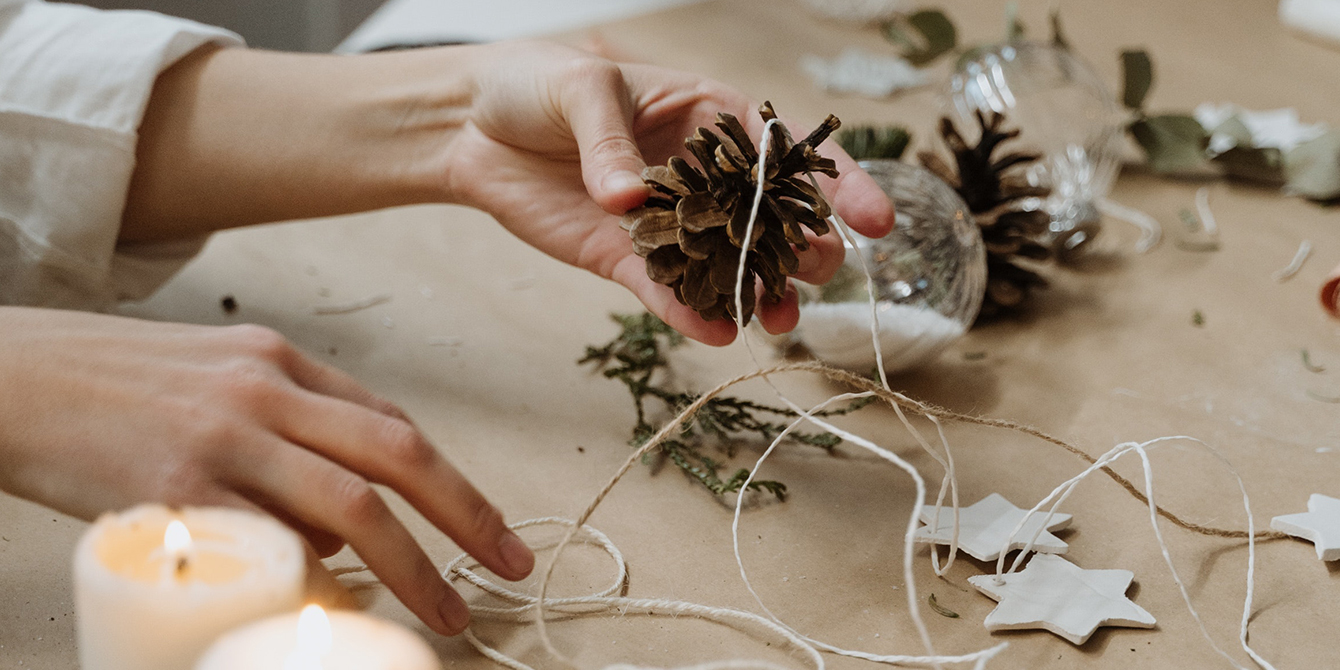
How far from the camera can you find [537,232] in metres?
0.73

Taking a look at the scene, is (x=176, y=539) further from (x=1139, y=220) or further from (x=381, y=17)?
(x=381, y=17)

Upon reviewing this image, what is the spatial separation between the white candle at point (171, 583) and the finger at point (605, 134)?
0.26 m

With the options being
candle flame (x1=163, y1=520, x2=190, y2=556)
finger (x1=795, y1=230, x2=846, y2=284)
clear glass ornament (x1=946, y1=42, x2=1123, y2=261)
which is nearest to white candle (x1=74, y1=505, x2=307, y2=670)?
candle flame (x1=163, y1=520, x2=190, y2=556)

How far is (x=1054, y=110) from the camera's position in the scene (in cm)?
94

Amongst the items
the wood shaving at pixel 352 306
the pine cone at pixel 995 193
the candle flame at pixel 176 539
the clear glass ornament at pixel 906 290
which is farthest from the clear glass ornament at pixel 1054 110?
the candle flame at pixel 176 539

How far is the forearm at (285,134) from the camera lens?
2.49 feet

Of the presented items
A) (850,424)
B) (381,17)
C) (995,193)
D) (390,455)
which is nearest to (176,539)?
(390,455)

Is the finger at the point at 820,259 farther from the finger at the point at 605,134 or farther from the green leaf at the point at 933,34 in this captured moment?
the green leaf at the point at 933,34

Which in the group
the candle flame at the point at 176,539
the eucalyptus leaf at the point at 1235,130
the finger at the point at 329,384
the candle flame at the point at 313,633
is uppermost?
the candle flame at the point at 176,539

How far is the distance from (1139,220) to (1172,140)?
0.12 metres

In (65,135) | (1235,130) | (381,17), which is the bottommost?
(381,17)

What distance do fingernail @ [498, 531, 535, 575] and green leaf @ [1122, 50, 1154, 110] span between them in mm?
835

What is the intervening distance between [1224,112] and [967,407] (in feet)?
2.14

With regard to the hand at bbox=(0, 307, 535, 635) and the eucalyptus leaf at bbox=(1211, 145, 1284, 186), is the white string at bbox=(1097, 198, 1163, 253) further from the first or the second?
the hand at bbox=(0, 307, 535, 635)
